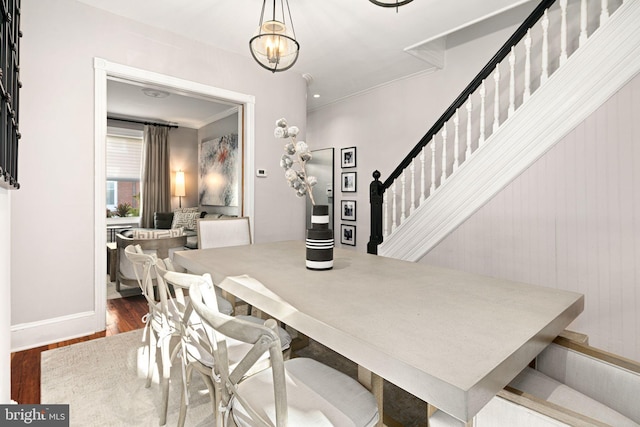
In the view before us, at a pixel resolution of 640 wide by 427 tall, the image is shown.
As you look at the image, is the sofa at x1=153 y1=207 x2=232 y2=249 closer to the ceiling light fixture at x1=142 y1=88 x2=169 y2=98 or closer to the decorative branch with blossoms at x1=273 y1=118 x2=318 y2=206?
the ceiling light fixture at x1=142 y1=88 x2=169 y2=98

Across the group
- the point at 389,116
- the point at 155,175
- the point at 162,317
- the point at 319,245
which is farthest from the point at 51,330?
the point at 155,175

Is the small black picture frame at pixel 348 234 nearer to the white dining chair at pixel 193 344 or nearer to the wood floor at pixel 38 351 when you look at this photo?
the wood floor at pixel 38 351

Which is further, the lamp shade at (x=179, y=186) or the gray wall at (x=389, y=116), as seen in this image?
the lamp shade at (x=179, y=186)

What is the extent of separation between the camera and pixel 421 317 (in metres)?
1.00

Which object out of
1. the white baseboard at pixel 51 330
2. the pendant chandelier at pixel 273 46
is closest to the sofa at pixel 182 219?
the white baseboard at pixel 51 330

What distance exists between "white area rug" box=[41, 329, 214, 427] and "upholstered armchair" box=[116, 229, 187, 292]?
1.18 meters

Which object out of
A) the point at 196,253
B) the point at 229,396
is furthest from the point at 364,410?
the point at 196,253

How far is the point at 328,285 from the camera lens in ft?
4.51

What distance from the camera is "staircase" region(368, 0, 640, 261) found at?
2.13 meters

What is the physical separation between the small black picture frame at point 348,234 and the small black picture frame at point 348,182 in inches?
21.8

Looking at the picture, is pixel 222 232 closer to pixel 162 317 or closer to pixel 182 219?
pixel 162 317

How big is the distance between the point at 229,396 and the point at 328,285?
0.58 meters

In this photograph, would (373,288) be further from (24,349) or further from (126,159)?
(126,159)

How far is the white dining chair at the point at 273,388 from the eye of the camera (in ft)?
2.41
